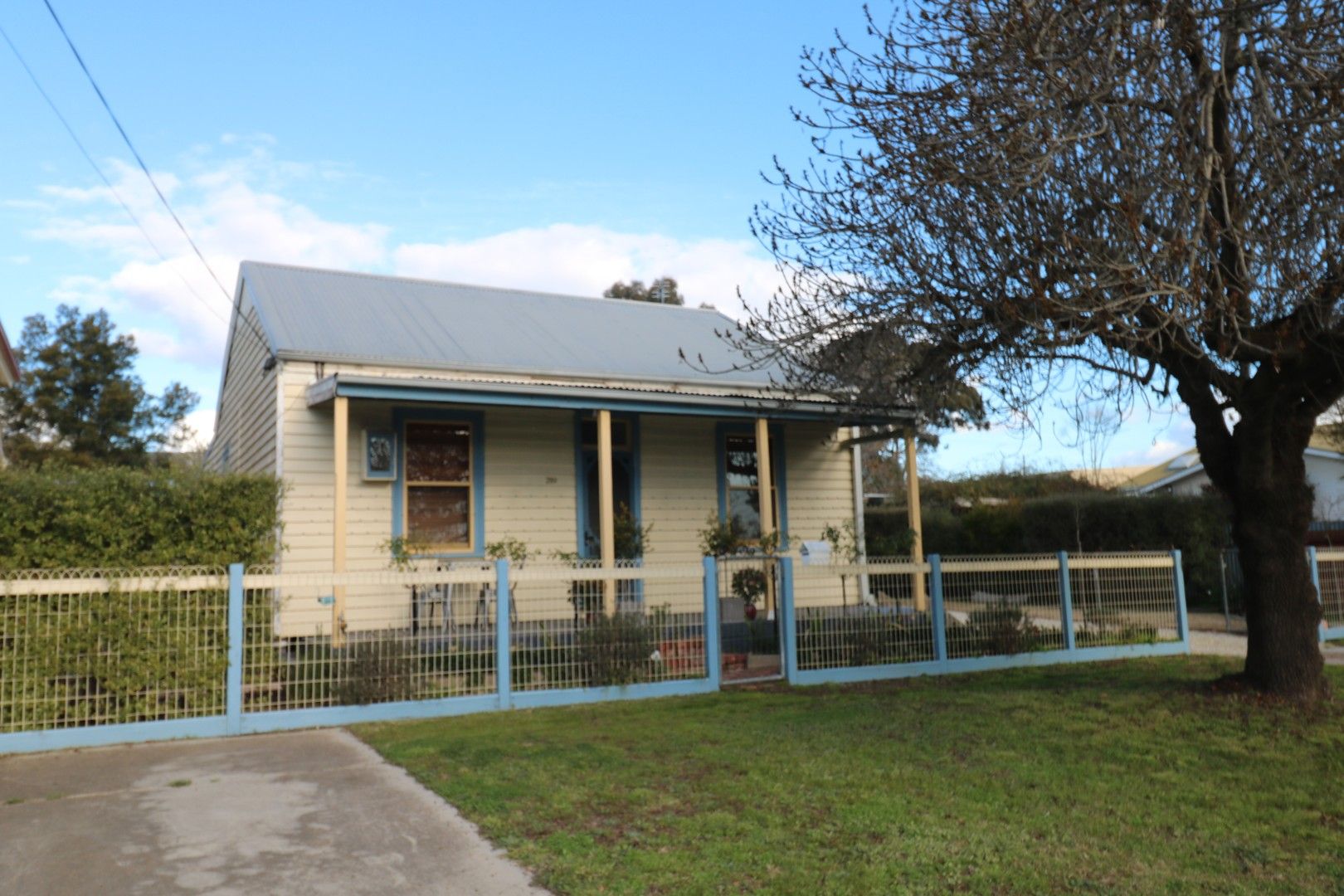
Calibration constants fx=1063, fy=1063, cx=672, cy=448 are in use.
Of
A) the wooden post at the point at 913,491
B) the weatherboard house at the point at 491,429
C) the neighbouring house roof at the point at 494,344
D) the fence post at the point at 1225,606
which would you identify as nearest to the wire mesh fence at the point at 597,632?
the weatherboard house at the point at 491,429

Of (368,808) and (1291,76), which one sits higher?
(1291,76)

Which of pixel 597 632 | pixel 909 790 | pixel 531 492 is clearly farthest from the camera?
pixel 531 492

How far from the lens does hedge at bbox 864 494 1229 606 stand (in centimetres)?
1934

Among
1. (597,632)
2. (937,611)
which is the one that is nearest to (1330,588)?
(937,611)

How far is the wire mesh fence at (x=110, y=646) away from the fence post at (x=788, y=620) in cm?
518

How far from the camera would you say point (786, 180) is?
8859mm

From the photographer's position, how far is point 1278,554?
8.75 meters

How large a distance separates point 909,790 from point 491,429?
354 inches

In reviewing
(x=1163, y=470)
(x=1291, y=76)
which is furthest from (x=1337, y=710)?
(x=1163, y=470)

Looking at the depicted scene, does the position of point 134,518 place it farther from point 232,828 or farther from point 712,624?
point 712,624

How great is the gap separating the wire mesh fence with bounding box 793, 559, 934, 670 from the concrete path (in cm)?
496

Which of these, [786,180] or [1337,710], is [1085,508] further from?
[786,180]

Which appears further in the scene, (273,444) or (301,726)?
(273,444)

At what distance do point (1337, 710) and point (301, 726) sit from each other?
322 inches
